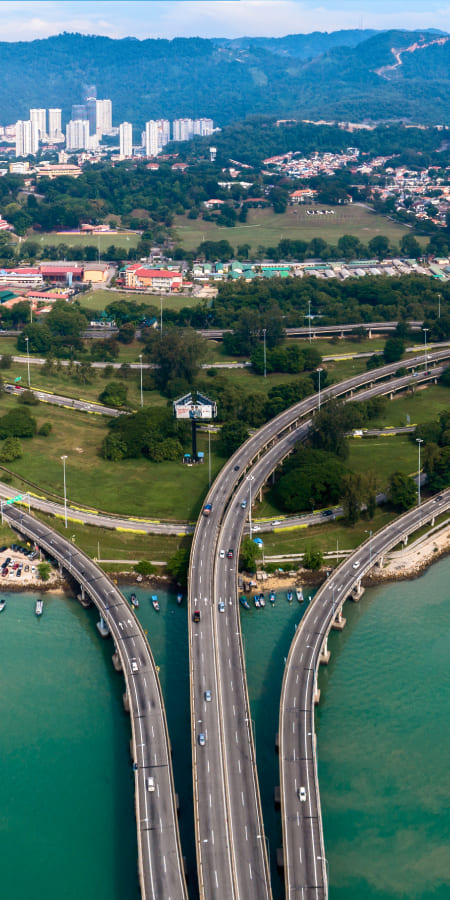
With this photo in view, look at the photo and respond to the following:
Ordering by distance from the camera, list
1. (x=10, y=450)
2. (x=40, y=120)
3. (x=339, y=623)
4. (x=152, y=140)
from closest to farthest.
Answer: (x=339, y=623) < (x=10, y=450) < (x=152, y=140) < (x=40, y=120)

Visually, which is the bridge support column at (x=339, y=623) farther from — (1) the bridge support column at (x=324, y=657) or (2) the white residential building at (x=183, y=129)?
(2) the white residential building at (x=183, y=129)

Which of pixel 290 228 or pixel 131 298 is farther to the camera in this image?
pixel 290 228

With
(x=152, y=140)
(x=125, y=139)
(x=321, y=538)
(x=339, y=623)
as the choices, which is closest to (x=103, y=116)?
(x=152, y=140)

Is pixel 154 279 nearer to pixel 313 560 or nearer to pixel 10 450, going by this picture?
pixel 10 450

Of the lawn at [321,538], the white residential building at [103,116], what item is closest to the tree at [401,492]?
the lawn at [321,538]

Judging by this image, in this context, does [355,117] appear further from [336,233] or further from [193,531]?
[193,531]

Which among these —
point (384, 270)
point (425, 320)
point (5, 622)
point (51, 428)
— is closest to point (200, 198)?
point (384, 270)
